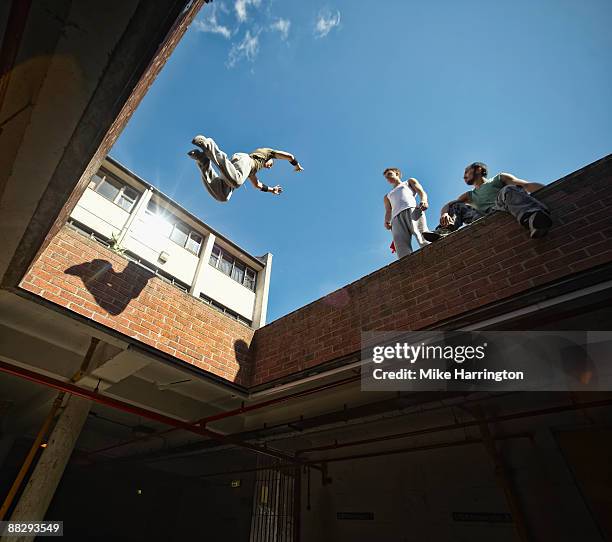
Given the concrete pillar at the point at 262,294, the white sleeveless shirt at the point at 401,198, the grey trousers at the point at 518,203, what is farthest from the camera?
the concrete pillar at the point at 262,294

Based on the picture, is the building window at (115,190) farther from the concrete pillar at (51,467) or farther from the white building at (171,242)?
the concrete pillar at (51,467)

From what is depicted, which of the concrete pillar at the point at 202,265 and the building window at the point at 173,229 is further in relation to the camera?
the concrete pillar at the point at 202,265

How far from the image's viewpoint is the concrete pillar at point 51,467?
452 centimetres

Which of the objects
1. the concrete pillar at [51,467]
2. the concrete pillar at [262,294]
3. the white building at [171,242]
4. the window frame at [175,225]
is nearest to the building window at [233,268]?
the white building at [171,242]

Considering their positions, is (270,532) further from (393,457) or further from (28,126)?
(28,126)

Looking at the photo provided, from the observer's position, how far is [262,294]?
16391mm

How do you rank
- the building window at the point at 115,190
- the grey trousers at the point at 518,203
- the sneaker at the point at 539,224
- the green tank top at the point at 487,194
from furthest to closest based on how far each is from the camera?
1. the building window at the point at 115,190
2. the green tank top at the point at 487,194
3. the grey trousers at the point at 518,203
4. the sneaker at the point at 539,224

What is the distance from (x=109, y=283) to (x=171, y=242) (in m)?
10.9

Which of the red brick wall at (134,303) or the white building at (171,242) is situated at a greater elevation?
the white building at (171,242)

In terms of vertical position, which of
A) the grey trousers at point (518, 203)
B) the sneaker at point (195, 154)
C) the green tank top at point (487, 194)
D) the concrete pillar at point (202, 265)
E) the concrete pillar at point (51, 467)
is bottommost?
the concrete pillar at point (51, 467)

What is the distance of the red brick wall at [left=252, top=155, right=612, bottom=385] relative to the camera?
9.16 ft

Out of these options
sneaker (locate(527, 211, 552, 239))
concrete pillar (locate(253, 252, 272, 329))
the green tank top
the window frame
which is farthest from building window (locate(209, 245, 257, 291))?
sneaker (locate(527, 211, 552, 239))

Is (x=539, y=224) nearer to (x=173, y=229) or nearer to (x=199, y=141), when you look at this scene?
(x=199, y=141)

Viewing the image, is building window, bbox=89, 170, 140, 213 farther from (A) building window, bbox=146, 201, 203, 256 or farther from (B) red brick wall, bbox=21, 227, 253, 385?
(B) red brick wall, bbox=21, 227, 253, 385
